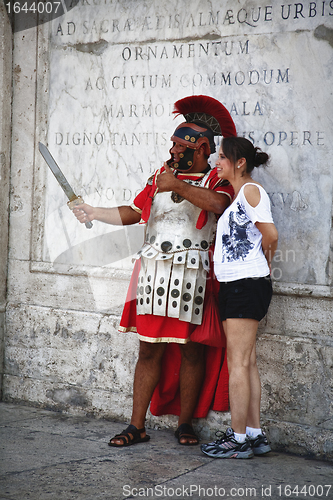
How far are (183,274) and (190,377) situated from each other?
0.73 metres

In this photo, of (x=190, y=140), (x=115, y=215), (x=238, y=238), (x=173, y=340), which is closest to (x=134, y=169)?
(x=115, y=215)

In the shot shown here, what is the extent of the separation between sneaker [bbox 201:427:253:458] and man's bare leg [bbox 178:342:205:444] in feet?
1.37

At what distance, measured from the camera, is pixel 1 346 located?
16.0 ft

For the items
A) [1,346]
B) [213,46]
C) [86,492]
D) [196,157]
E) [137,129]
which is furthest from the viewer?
[1,346]

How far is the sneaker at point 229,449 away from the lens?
139 inches

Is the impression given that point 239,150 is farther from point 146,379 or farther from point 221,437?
point 221,437

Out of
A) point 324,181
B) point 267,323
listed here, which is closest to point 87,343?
point 267,323

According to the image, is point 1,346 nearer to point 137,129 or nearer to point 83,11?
point 137,129

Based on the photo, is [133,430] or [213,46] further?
[213,46]

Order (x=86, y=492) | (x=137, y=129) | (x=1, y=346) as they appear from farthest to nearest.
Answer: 1. (x=1, y=346)
2. (x=137, y=129)
3. (x=86, y=492)

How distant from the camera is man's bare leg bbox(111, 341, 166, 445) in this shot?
3926 millimetres

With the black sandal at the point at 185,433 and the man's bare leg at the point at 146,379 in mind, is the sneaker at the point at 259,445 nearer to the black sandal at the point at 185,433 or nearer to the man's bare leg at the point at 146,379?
the black sandal at the point at 185,433

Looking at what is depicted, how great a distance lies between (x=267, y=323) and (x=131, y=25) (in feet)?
7.79

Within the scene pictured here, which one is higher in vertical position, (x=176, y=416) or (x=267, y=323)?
(x=267, y=323)
